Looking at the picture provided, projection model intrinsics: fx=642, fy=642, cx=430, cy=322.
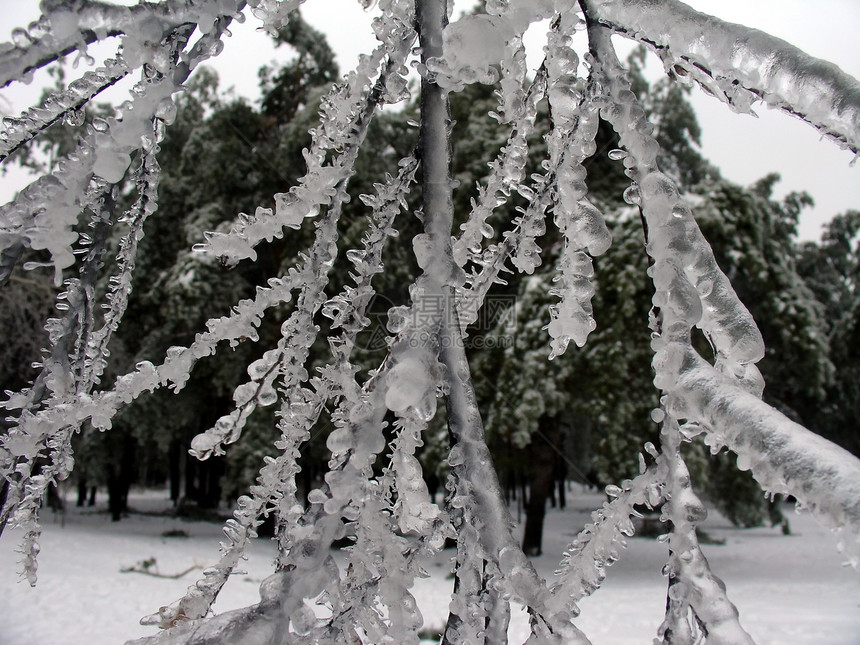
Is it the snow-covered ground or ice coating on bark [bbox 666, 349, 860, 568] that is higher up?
ice coating on bark [bbox 666, 349, 860, 568]

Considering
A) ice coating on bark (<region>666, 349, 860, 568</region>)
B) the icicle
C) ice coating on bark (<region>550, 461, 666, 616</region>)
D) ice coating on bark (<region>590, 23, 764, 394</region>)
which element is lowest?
ice coating on bark (<region>550, 461, 666, 616</region>)

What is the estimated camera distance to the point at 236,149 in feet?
31.2

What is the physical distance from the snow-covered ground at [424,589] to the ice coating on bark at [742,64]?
289 cm

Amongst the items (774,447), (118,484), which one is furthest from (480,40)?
(118,484)

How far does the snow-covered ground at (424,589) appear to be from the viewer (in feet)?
16.3

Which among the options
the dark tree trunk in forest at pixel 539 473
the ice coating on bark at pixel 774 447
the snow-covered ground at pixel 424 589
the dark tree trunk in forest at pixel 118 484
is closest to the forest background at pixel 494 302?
the dark tree trunk in forest at pixel 539 473

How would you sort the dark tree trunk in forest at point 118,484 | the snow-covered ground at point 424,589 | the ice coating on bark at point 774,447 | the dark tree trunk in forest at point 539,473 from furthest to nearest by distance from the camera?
the dark tree trunk in forest at point 118,484 < the dark tree trunk in forest at point 539,473 < the snow-covered ground at point 424,589 < the ice coating on bark at point 774,447

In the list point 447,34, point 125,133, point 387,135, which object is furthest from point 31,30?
point 387,135

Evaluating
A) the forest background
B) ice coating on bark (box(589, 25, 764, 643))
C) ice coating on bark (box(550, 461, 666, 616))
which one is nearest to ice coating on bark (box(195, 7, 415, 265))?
ice coating on bark (box(589, 25, 764, 643))

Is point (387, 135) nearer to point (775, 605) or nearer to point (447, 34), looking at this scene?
point (775, 605)

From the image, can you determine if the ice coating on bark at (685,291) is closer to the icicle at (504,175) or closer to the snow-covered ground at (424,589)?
the icicle at (504,175)

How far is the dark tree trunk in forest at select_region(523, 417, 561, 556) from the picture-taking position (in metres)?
8.23

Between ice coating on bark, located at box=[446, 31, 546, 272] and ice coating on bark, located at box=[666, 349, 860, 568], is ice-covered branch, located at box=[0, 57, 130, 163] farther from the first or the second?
ice coating on bark, located at box=[666, 349, 860, 568]

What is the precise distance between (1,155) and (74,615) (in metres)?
5.98
